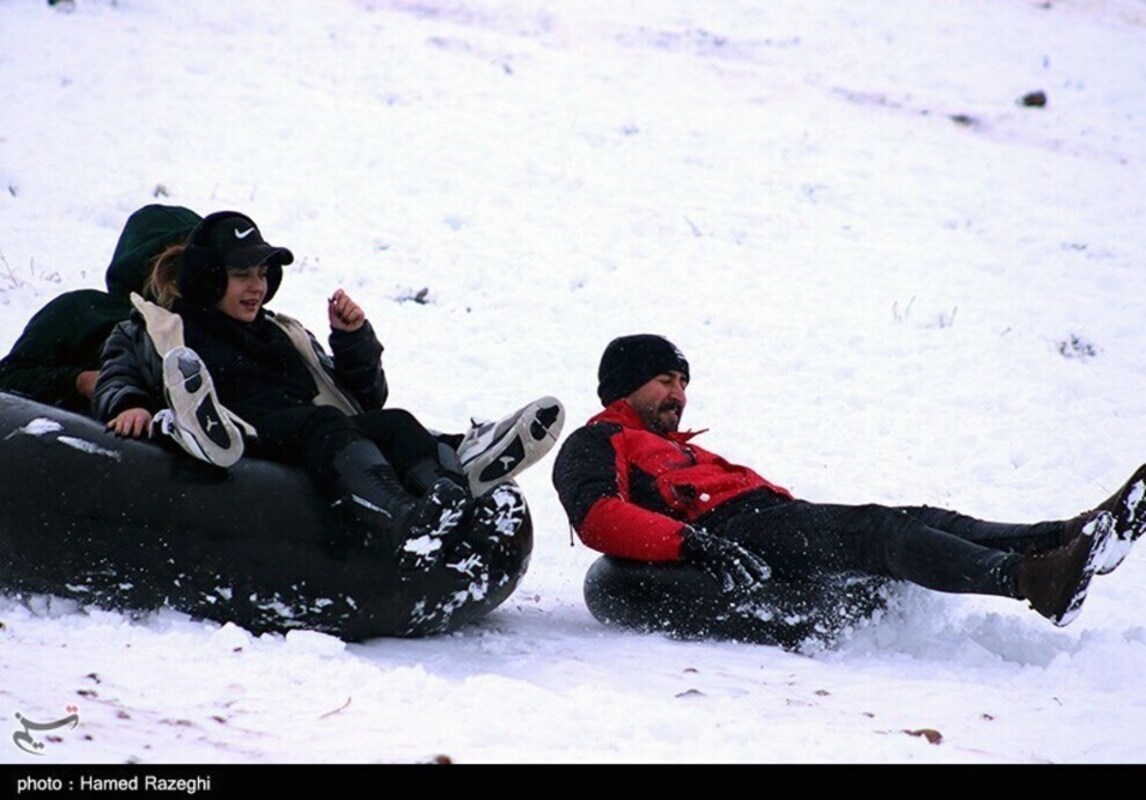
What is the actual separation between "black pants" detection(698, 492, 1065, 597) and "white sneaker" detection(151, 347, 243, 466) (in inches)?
74.5

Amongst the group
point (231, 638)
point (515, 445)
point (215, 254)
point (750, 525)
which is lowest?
point (231, 638)

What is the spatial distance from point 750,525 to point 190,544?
6.55ft

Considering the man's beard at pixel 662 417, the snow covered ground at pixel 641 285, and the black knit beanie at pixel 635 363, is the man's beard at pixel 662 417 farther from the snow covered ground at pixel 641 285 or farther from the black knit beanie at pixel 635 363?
the snow covered ground at pixel 641 285

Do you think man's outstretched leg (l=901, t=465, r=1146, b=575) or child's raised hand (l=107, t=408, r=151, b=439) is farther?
child's raised hand (l=107, t=408, r=151, b=439)

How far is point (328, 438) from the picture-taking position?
468 centimetres

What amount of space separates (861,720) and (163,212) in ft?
11.6

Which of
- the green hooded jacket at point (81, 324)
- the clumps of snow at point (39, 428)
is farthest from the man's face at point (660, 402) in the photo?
the clumps of snow at point (39, 428)

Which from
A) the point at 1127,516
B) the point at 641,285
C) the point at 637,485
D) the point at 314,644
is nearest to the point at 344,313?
the point at 637,485

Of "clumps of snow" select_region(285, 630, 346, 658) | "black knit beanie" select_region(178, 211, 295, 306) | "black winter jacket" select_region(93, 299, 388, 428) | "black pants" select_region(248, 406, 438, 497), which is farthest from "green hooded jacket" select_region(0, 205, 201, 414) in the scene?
"clumps of snow" select_region(285, 630, 346, 658)

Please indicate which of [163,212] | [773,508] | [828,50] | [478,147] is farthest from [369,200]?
[828,50]

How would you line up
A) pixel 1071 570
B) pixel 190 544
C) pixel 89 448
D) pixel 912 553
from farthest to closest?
pixel 912 553 → pixel 89 448 → pixel 190 544 → pixel 1071 570

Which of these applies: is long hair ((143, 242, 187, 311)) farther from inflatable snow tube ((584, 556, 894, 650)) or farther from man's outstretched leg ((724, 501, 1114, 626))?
man's outstretched leg ((724, 501, 1114, 626))

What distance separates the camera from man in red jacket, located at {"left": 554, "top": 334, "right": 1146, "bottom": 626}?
4.30 meters

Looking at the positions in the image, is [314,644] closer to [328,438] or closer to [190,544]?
[190,544]
